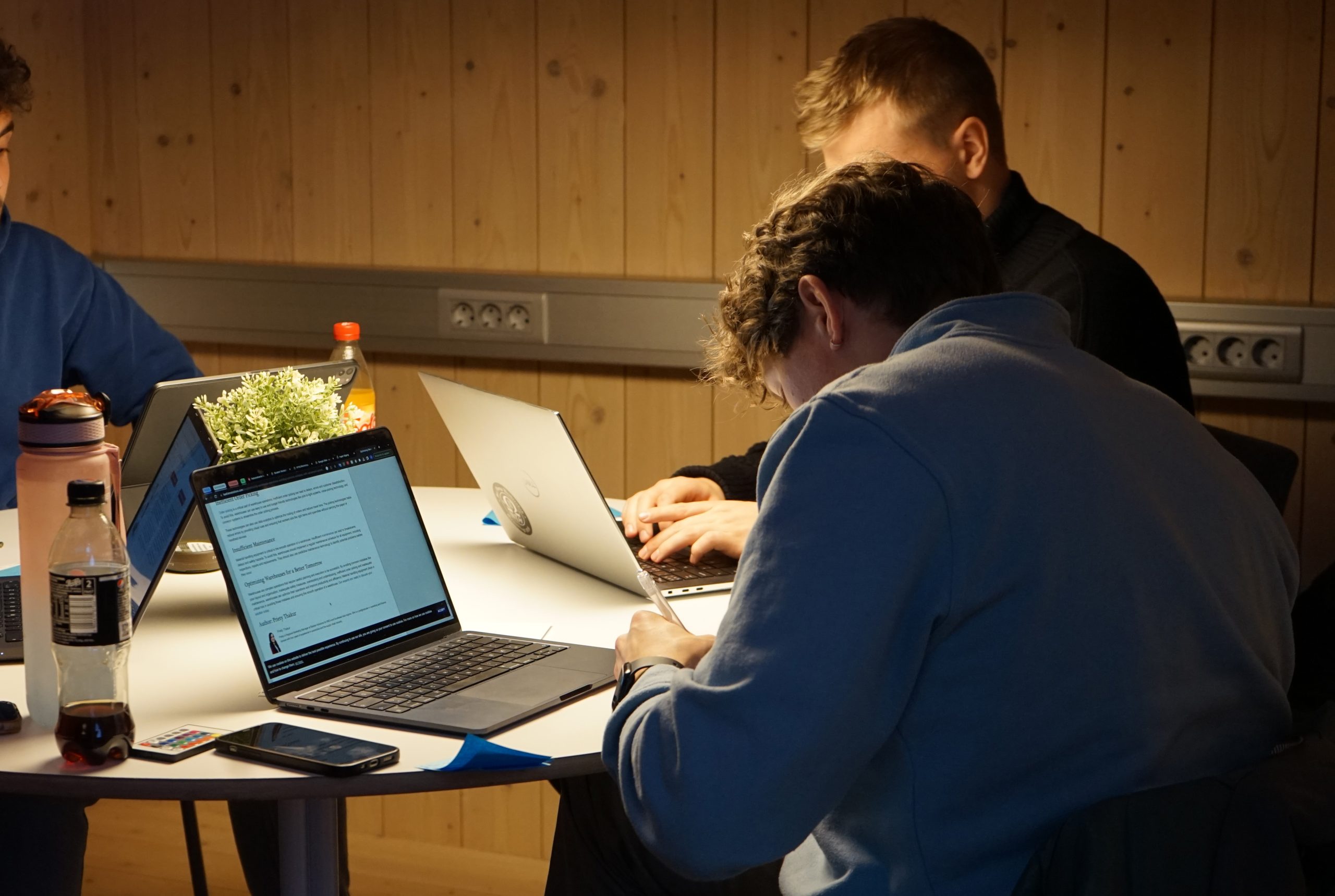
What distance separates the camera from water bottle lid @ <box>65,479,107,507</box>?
127 centimetres

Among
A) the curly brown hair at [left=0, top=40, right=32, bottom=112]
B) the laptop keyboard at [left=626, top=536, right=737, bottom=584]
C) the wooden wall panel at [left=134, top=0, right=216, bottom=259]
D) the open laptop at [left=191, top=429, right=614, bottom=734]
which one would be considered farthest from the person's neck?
the wooden wall panel at [left=134, top=0, right=216, bottom=259]

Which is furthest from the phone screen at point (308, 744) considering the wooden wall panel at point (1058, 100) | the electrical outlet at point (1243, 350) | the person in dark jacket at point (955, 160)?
the wooden wall panel at point (1058, 100)

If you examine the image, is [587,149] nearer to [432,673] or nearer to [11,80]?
[11,80]

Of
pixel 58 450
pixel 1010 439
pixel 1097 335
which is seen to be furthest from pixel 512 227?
pixel 1010 439

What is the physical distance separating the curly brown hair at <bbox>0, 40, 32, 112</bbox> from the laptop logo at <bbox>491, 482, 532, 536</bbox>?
1.09 m

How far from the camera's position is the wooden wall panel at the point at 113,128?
3525 mm

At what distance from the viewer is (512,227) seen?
3250 mm

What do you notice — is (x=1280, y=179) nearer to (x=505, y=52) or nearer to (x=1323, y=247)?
(x=1323, y=247)

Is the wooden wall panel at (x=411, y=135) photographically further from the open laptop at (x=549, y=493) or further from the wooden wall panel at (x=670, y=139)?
the open laptop at (x=549, y=493)

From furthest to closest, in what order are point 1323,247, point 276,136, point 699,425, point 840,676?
point 276,136
point 699,425
point 1323,247
point 840,676

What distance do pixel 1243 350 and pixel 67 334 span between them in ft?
7.12

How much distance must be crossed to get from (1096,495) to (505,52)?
236cm

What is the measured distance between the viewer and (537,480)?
191 cm

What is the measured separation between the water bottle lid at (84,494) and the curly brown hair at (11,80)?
1.39m
